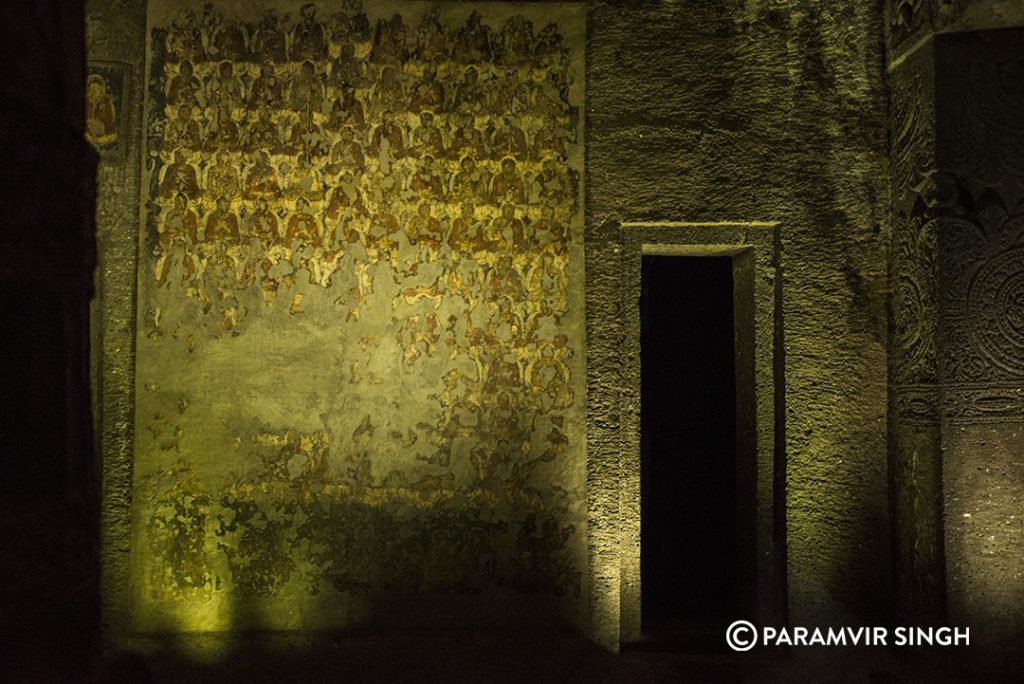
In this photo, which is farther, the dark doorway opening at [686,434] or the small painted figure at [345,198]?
the dark doorway opening at [686,434]

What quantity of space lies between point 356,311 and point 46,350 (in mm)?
1865

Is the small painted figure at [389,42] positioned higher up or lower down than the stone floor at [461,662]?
higher up

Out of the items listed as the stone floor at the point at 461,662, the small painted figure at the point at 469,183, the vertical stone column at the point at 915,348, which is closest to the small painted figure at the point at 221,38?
the small painted figure at the point at 469,183

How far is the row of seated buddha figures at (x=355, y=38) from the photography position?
3.85m

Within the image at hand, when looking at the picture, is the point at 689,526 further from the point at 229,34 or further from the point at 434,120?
the point at 229,34

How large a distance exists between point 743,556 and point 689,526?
1585 mm

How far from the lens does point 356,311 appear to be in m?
3.84

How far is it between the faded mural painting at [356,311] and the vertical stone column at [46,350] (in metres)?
1.65

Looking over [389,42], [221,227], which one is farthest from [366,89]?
[221,227]

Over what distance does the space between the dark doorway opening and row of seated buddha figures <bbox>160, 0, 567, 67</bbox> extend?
2071mm

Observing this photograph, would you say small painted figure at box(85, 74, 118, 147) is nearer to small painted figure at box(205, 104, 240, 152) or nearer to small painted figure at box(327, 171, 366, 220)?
small painted figure at box(205, 104, 240, 152)

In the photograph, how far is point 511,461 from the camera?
386 cm

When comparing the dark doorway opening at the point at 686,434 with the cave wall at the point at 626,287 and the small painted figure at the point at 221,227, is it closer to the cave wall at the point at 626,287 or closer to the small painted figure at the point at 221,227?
the cave wall at the point at 626,287

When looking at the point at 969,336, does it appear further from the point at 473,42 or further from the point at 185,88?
the point at 185,88
